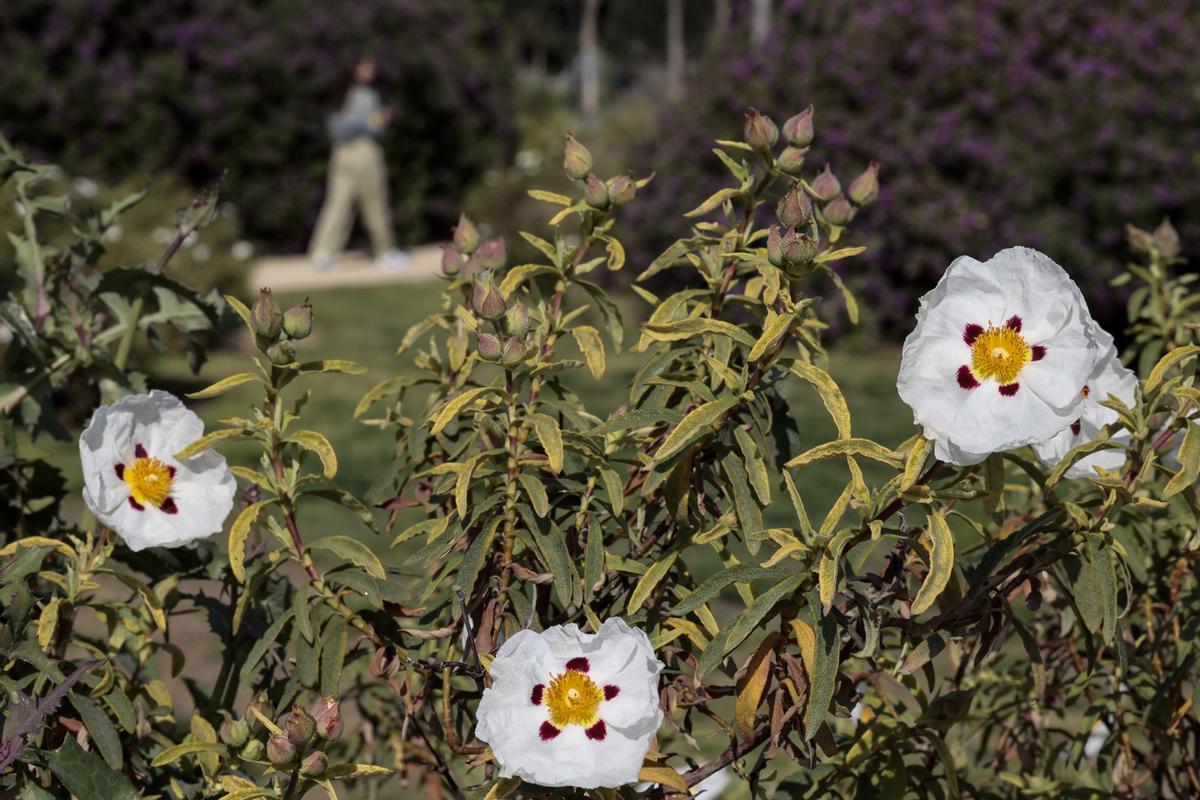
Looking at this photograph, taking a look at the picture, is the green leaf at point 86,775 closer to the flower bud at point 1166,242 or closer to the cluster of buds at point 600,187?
the cluster of buds at point 600,187

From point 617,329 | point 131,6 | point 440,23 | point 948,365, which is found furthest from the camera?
point 440,23

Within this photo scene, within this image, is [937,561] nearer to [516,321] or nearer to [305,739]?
[516,321]

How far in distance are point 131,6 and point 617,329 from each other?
11371 millimetres

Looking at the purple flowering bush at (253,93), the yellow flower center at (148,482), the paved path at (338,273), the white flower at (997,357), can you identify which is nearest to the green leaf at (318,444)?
the yellow flower center at (148,482)

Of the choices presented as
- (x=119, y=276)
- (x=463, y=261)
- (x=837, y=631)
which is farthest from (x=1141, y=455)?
(x=119, y=276)

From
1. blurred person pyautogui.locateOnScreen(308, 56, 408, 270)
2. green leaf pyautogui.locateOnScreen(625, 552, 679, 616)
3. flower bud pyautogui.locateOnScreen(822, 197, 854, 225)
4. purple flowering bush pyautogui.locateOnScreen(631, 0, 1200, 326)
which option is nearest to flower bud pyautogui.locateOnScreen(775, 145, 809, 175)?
flower bud pyautogui.locateOnScreen(822, 197, 854, 225)

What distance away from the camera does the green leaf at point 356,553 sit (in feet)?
5.56

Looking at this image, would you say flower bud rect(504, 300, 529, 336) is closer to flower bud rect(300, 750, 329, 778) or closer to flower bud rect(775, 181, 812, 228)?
flower bud rect(775, 181, 812, 228)

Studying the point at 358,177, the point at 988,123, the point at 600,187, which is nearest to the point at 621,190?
the point at 600,187

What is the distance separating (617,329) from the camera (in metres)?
1.92

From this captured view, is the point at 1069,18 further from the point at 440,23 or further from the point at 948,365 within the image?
the point at 948,365

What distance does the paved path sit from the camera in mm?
11944

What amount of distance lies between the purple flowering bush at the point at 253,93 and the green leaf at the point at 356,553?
10.9 meters

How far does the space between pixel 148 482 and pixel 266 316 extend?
13.6 inches
